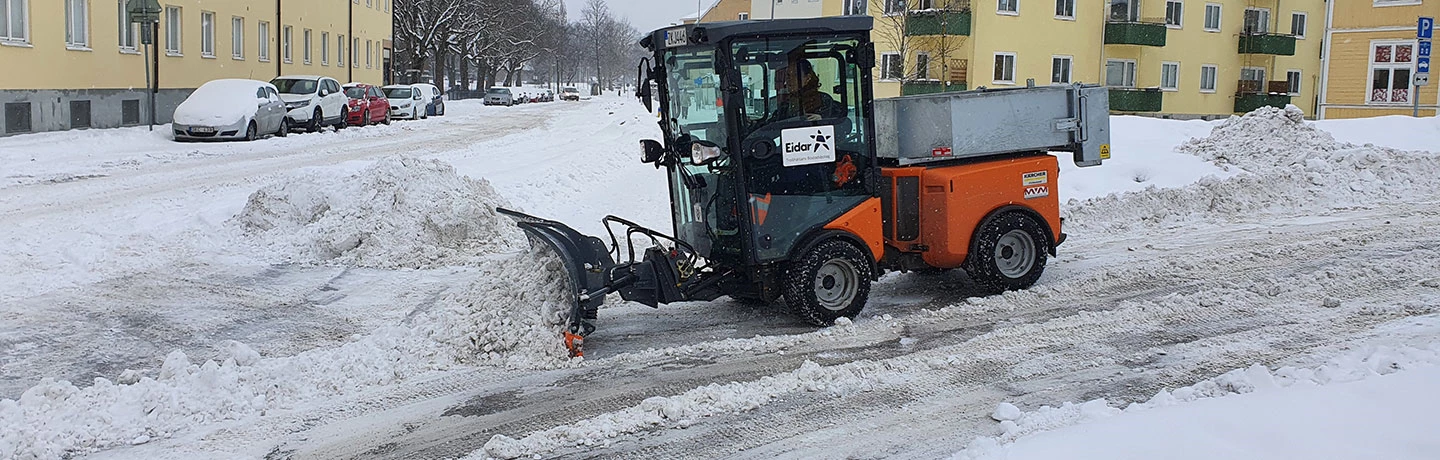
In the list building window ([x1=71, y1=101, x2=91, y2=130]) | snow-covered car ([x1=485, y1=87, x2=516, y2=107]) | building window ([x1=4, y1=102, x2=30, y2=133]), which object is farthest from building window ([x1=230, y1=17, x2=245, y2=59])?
snow-covered car ([x1=485, y1=87, x2=516, y2=107])

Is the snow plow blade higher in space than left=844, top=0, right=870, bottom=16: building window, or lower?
lower

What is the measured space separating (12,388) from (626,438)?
11.1 ft

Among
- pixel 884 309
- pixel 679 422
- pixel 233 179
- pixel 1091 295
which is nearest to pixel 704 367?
pixel 679 422

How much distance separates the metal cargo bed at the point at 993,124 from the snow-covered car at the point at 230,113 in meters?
19.2

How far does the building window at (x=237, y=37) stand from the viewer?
114 feet

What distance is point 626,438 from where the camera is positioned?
563cm

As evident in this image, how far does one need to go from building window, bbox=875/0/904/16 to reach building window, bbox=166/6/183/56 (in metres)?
21.3

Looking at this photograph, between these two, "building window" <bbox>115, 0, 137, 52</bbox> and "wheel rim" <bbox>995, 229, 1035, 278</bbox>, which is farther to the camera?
"building window" <bbox>115, 0, 137, 52</bbox>

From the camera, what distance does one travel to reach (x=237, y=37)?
116ft

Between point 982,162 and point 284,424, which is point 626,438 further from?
point 982,162

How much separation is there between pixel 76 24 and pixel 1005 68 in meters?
25.9

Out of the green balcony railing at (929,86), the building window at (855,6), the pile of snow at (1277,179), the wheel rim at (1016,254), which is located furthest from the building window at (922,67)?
the wheel rim at (1016,254)

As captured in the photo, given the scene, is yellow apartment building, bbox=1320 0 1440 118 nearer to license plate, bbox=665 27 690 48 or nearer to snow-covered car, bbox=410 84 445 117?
snow-covered car, bbox=410 84 445 117

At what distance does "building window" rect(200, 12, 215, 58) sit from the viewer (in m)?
32.2
